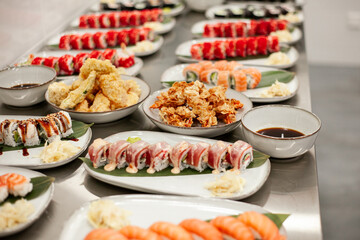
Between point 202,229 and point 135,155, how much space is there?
54 cm

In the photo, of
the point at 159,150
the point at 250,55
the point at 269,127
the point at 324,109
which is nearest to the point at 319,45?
the point at 324,109

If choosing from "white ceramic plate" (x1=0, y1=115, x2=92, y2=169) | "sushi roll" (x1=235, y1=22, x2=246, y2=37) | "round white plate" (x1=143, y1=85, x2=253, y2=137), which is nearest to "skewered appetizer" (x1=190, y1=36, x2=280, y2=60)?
"sushi roll" (x1=235, y1=22, x2=246, y2=37)

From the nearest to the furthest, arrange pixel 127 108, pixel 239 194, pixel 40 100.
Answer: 1. pixel 239 194
2. pixel 127 108
3. pixel 40 100

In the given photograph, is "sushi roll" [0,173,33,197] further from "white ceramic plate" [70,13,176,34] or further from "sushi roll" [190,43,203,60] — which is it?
"white ceramic plate" [70,13,176,34]

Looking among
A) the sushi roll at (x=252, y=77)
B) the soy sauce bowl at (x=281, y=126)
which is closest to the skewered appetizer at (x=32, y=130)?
the soy sauce bowl at (x=281, y=126)

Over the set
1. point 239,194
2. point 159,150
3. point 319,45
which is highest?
point 159,150

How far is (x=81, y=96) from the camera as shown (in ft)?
7.08

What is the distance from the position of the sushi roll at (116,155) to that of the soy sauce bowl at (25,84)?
2.63ft

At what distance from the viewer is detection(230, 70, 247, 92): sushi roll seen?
244 centimetres

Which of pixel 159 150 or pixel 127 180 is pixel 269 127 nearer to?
pixel 159 150

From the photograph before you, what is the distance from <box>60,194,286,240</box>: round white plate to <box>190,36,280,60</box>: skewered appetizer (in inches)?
64.0

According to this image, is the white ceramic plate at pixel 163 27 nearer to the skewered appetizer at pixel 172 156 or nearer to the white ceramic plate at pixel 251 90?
the white ceramic plate at pixel 251 90

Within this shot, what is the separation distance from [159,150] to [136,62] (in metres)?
1.28

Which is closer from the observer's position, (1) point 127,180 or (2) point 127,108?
(1) point 127,180
